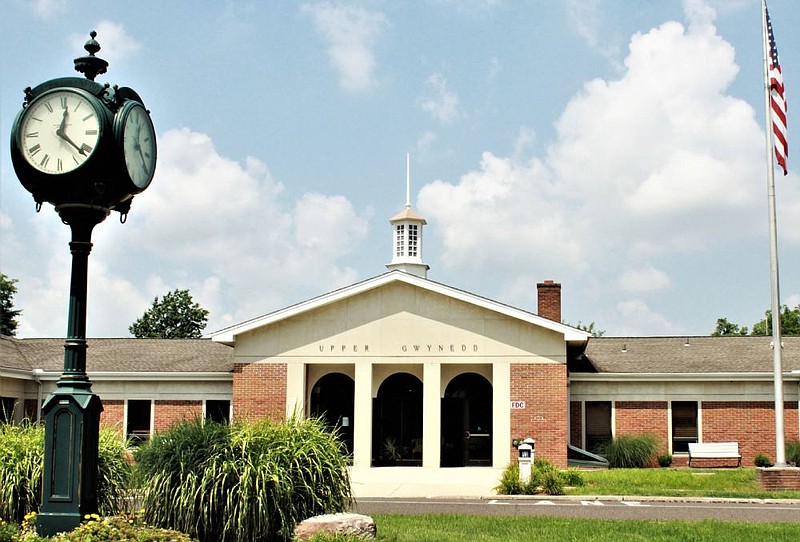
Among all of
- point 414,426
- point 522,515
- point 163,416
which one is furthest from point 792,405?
point 163,416

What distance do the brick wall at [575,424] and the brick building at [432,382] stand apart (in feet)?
0.15

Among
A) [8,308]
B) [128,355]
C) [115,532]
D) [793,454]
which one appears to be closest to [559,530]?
[115,532]

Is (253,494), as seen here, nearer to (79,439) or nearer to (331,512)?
→ (331,512)

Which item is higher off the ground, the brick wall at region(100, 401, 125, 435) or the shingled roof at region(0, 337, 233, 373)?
the shingled roof at region(0, 337, 233, 373)

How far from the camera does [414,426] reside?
3194cm

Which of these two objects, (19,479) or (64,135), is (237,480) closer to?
(19,479)

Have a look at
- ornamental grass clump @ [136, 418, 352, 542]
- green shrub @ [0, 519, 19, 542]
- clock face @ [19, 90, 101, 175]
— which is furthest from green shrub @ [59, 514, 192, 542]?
clock face @ [19, 90, 101, 175]

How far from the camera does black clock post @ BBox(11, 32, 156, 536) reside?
9.43 metres

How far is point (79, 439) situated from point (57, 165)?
8.69 feet

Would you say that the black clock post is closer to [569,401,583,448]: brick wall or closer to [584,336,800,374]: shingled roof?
[569,401,583,448]: brick wall

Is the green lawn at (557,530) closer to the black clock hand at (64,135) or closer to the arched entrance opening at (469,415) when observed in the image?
the black clock hand at (64,135)

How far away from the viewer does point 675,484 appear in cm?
2364

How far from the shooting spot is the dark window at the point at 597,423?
3241cm

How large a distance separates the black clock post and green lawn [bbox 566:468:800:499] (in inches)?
557
